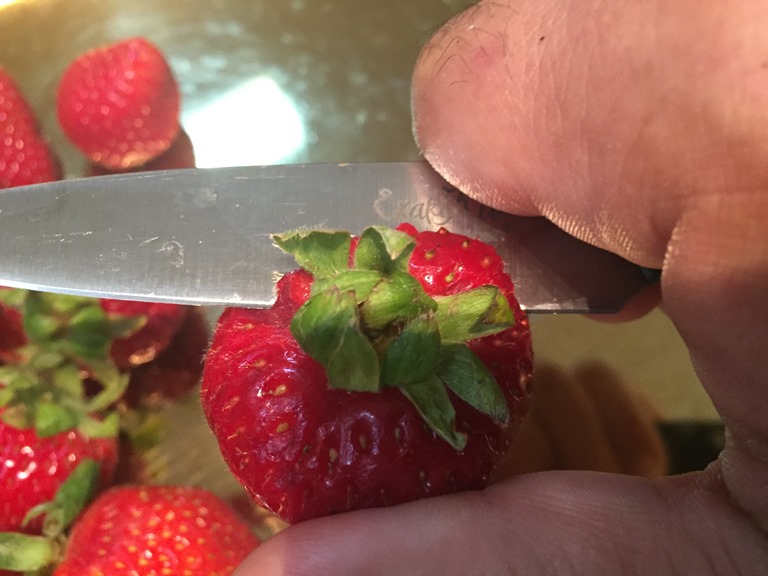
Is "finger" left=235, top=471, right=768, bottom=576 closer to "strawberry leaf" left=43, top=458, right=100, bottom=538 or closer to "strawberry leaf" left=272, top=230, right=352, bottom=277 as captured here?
"strawberry leaf" left=272, top=230, right=352, bottom=277

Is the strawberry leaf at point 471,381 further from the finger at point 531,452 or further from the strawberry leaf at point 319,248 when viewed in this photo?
the finger at point 531,452

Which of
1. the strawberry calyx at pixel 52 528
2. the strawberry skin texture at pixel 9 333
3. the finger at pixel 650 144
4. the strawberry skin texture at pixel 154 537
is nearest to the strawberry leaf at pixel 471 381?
the finger at pixel 650 144

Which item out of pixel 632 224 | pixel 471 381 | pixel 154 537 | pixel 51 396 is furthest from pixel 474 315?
pixel 51 396

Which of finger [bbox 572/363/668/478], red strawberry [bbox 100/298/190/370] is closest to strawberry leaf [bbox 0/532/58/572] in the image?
red strawberry [bbox 100/298/190/370]

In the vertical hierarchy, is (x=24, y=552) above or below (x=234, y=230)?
below

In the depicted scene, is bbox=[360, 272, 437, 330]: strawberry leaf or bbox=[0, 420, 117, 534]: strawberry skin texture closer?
bbox=[360, 272, 437, 330]: strawberry leaf

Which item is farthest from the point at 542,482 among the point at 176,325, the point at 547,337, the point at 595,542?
the point at 176,325

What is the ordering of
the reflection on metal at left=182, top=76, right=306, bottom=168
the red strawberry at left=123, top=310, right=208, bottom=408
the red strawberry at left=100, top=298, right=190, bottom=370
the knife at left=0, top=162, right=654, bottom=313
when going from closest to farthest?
the knife at left=0, top=162, right=654, bottom=313, the red strawberry at left=100, top=298, right=190, bottom=370, the red strawberry at left=123, top=310, right=208, bottom=408, the reflection on metal at left=182, top=76, right=306, bottom=168

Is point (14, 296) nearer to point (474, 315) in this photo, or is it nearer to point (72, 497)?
point (72, 497)
